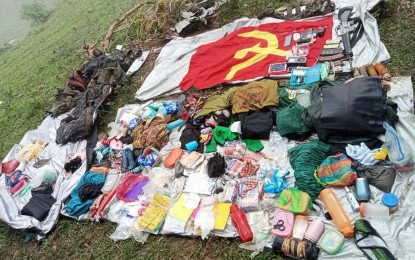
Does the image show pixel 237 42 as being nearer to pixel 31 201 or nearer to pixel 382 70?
pixel 382 70

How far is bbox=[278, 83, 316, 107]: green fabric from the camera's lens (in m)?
5.02

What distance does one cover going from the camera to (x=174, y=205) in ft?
14.5

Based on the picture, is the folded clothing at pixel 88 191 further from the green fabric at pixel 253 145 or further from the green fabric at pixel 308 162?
the green fabric at pixel 308 162

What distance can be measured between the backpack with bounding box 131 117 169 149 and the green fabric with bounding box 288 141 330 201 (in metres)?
2.11

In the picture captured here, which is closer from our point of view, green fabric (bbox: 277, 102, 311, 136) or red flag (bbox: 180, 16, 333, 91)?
green fabric (bbox: 277, 102, 311, 136)

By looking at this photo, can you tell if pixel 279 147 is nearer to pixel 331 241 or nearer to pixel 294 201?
pixel 294 201

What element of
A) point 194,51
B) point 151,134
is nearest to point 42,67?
point 194,51

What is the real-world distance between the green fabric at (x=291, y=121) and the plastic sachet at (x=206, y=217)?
4.54ft

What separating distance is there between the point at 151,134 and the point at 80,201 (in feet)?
4.85

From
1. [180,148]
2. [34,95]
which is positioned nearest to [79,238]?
[180,148]

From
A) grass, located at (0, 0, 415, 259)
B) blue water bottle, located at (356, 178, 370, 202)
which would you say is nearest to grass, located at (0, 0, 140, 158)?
grass, located at (0, 0, 415, 259)

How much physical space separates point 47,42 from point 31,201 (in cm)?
1108

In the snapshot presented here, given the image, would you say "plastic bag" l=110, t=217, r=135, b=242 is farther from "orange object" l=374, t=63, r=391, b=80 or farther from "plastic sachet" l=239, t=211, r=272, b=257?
"orange object" l=374, t=63, r=391, b=80

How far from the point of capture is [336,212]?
144 inches
